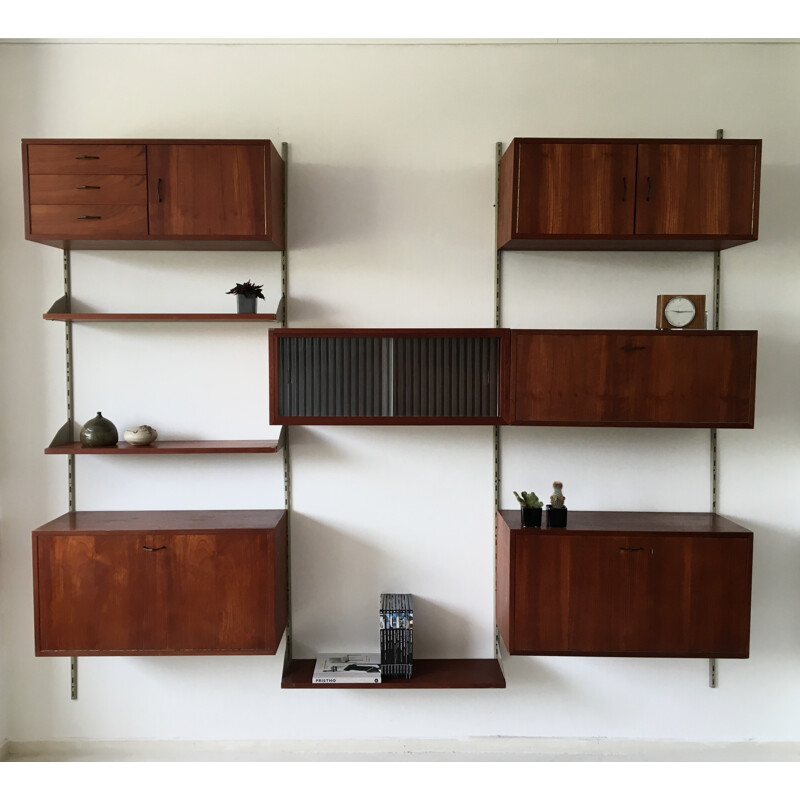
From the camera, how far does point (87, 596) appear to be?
7.70 ft

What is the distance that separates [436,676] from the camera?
2.51m

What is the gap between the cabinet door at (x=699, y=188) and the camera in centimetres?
226

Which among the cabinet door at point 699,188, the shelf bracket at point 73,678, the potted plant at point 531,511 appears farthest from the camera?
the shelf bracket at point 73,678

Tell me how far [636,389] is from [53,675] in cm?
254

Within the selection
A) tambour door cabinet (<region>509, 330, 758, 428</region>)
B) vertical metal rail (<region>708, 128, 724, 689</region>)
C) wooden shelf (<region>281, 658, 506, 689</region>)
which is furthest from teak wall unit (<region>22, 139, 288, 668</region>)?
vertical metal rail (<region>708, 128, 724, 689</region>)

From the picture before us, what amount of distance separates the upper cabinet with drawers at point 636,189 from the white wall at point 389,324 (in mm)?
298

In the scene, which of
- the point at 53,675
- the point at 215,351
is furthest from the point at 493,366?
the point at 53,675

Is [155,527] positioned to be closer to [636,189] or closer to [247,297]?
[247,297]

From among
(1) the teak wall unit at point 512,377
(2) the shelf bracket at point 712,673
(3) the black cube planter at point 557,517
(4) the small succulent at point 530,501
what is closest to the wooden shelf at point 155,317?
(1) the teak wall unit at point 512,377

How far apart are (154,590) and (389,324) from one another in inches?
51.7

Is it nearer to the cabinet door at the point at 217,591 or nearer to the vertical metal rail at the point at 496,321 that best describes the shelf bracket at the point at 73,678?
the cabinet door at the point at 217,591

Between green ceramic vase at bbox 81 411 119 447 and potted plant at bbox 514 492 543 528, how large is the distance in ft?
5.08

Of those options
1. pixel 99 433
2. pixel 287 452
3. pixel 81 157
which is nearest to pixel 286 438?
pixel 287 452

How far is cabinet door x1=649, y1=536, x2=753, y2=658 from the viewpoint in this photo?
2.32 metres
